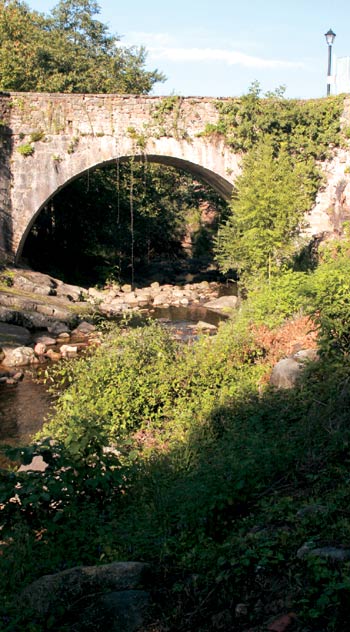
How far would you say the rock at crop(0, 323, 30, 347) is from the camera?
1158 centimetres

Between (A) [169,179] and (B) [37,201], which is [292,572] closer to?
(B) [37,201]

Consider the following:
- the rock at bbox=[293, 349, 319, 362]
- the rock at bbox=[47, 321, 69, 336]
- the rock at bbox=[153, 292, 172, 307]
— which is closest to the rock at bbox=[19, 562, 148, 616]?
the rock at bbox=[293, 349, 319, 362]

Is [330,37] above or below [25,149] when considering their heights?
above

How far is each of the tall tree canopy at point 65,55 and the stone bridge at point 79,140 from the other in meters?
5.57

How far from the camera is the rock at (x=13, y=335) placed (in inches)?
456

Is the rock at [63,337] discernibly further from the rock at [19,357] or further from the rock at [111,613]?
the rock at [111,613]

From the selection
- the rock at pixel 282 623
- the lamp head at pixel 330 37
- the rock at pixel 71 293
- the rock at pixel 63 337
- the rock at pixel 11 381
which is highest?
the lamp head at pixel 330 37

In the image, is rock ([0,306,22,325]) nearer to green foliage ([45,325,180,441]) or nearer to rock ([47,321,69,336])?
rock ([47,321,69,336])

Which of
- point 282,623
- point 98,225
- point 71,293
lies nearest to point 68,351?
point 71,293

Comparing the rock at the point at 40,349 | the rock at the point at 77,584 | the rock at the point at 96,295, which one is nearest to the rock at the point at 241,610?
the rock at the point at 77,584

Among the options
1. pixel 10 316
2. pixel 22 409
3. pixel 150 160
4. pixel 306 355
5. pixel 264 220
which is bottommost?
pixel 22 409

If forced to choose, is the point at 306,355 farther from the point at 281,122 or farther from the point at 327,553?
the point at 281,122

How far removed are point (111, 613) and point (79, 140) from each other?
1336cm

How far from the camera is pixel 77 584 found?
3.28m
